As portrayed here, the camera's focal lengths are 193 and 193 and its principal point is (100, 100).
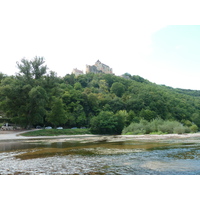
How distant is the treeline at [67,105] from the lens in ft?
127

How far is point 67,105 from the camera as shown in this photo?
6094 cm

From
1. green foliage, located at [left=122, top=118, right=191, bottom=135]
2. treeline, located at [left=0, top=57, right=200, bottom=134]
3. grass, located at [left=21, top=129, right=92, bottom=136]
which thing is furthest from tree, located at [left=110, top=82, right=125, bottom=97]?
green foliage, located at [left=122, top=118, right=191, bottom=135]

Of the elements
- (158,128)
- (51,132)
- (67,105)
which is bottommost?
(51,132)

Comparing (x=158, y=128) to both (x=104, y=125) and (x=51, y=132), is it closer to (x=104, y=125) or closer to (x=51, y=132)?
(x=104, y=125)

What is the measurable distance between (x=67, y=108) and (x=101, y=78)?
51.7m

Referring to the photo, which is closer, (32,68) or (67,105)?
(32,68)

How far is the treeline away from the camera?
38594mm

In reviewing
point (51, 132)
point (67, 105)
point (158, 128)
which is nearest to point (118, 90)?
point (67, 105)

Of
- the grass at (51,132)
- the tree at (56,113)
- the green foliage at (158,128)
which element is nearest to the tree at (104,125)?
the grass at (51,132)

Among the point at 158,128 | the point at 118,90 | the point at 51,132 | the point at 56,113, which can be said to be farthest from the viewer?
the point at 118,90

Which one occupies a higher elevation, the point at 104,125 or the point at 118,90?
the point at 118,90

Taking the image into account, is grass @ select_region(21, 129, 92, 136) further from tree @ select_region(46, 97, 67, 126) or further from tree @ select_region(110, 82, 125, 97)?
tree @ select_region(110, 82, 125, 97)
